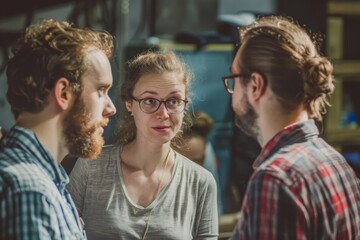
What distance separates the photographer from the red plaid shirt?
141cm

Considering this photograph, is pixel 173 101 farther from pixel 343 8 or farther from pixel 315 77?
pixel 343 8

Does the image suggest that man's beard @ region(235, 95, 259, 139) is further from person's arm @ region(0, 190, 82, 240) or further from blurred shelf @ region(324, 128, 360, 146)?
blurred shelf @ region(324, 128, 360, 146)

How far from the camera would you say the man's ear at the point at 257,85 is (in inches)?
63.3

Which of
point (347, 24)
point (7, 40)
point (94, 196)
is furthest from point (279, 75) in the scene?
point (347, 24)

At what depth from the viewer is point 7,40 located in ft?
16.1

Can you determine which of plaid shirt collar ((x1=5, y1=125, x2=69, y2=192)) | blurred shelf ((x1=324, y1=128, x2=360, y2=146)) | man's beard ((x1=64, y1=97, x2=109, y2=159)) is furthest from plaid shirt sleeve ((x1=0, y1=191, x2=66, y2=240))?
blurred shelf ((x1=324, y1=128, x2=360, y2=146))

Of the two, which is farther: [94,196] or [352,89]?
[352,89]

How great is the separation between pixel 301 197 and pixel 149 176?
86 cm

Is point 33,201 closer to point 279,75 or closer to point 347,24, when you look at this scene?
point 279,75

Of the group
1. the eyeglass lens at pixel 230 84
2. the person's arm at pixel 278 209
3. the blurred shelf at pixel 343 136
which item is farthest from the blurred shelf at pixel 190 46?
the person's arm at pixel 278 209

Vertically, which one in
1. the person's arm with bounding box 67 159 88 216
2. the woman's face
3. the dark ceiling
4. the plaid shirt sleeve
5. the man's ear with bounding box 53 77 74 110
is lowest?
the person's arm with bounding box 67 159 88 216

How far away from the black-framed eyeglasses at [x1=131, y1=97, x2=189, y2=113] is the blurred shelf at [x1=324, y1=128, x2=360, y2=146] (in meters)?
3.69

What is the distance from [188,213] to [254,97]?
62 cm

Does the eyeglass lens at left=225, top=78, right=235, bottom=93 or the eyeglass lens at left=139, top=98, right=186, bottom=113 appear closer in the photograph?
the eyeglass lens at left=225, top=78, right=235, bottom=93
